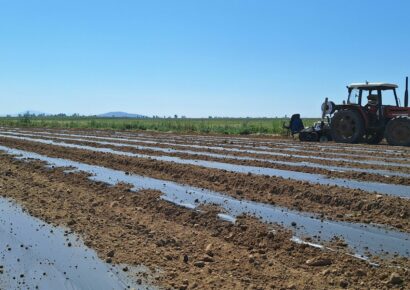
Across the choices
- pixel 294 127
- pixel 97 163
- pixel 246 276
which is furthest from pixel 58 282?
pixel 294 127

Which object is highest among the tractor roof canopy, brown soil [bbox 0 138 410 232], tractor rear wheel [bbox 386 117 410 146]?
the tractor roof canopy

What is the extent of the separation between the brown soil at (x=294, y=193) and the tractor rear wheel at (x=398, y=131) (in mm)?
9622

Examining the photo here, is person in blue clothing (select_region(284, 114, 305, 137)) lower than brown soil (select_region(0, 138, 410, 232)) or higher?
higher

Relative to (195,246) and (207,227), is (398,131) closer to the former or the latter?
(207,227)

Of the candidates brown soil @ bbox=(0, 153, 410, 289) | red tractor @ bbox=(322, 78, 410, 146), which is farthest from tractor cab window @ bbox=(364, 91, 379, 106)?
brown soil @ bbox=(0, 153, 410, 289)

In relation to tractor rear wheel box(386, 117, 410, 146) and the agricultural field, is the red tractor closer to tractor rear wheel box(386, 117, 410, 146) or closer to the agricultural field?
tractor rear wheel box(386, 117, 410, 146)

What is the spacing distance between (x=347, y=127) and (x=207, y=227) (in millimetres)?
13804

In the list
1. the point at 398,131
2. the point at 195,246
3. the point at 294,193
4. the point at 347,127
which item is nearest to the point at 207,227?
the point at 195,246

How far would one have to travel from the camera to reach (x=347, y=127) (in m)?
18.6

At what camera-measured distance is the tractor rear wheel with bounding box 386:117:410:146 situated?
17.3 meters

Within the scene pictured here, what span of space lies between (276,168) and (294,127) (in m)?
11.5

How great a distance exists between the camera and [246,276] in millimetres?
4262

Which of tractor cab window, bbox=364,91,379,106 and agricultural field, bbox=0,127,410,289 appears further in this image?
tractor cab window, bbox=364,91,379,106

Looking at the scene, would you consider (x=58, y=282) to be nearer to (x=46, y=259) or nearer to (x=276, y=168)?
(x=46, y=259)
